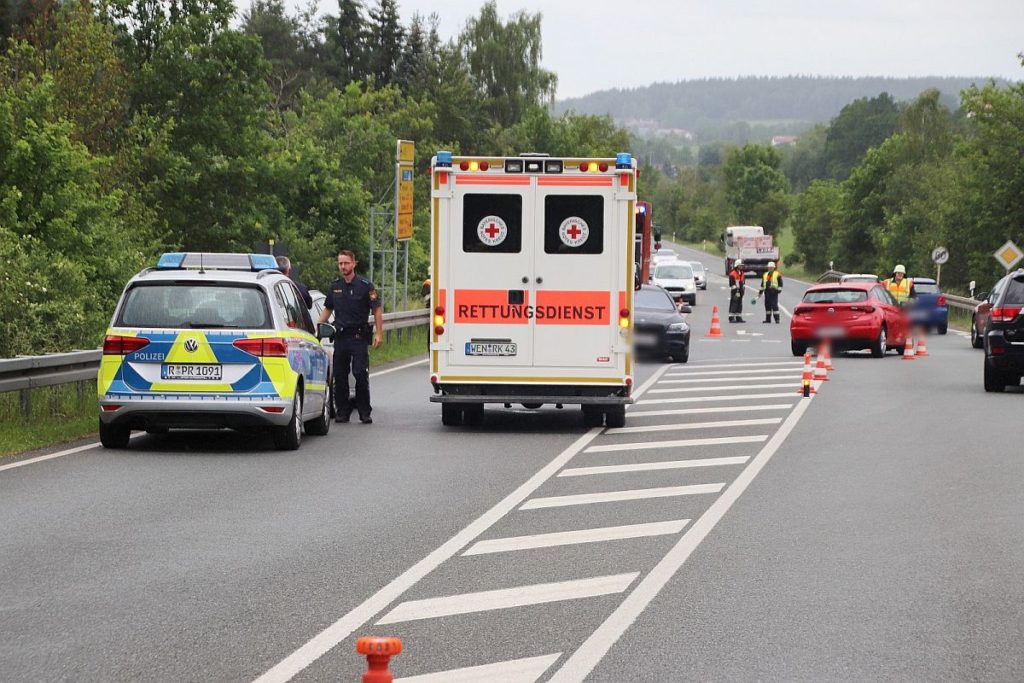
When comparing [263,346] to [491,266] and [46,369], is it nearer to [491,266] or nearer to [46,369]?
[46,369]

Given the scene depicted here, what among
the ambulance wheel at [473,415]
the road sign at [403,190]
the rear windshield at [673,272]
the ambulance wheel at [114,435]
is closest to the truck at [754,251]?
the rear windshield at [673,272]

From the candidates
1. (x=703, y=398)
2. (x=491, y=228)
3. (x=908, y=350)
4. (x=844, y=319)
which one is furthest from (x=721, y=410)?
(x=908, y=350)

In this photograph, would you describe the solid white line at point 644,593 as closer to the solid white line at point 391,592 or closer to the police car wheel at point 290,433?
the solid white line at point 391,592

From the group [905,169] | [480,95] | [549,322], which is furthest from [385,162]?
[549,322]

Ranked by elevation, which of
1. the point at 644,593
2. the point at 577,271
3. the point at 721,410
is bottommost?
the point at 721,410

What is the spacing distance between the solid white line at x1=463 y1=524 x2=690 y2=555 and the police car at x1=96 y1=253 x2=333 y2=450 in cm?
495

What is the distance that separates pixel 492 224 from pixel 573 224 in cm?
83

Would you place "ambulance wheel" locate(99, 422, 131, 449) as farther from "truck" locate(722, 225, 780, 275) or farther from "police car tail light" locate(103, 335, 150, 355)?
"truck" locate(722, 225, 780, 275)

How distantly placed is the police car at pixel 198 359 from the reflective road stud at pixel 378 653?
9.48 meters

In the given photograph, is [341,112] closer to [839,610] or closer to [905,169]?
[905,169]

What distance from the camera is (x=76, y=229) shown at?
29.9 meters

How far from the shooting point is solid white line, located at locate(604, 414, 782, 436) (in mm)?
17453

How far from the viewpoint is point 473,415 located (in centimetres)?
1847

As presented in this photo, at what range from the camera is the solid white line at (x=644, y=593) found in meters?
6.67
